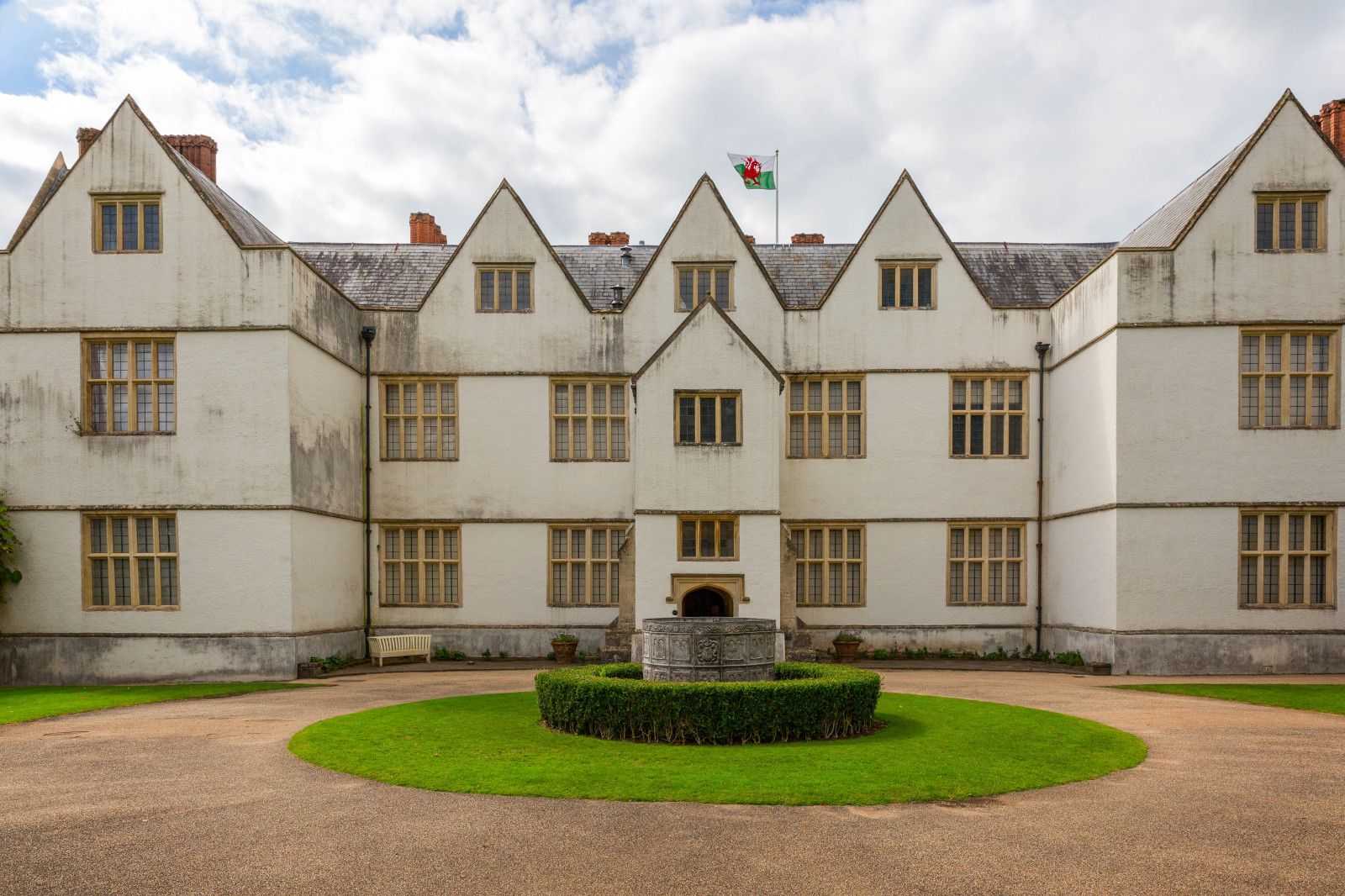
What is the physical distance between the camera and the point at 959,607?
88.5ft

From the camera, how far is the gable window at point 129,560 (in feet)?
75.6

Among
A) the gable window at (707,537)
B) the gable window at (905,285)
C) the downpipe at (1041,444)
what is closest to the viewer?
the gable window at (707,537)

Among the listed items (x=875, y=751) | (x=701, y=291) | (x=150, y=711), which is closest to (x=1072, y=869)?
(x=875, y=751)

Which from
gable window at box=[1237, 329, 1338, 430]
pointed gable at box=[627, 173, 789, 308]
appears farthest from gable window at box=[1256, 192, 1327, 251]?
pointed gable at box=[627, 173, 789, 308]

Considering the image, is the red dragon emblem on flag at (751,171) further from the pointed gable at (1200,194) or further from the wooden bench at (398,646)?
the wooden bench at (398,646)

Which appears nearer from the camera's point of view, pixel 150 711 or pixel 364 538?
pixel 150 711

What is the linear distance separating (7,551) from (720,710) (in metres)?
19.0

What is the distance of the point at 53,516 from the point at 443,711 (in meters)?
13.4

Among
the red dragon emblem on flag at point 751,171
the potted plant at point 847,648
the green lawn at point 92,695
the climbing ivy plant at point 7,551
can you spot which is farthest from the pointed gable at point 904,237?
Answer: the climbing ivy plant at point 7,551

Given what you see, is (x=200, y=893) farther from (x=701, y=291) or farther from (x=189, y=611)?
(x=701, y=291)

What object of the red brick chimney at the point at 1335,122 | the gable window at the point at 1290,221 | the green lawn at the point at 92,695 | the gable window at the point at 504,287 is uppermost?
the red brick chimney at the point at 1335,122

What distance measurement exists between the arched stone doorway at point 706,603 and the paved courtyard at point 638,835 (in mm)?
13146

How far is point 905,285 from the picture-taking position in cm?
2767

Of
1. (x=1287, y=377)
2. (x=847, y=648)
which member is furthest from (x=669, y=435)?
(x=1287, y=377)
